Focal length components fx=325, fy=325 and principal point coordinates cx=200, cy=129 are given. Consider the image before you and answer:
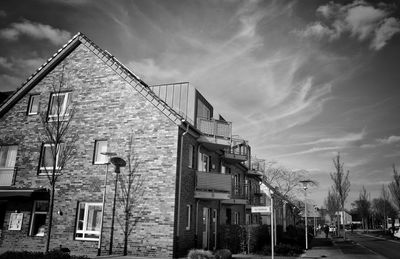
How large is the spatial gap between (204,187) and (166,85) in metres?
7.02

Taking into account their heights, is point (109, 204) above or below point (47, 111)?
below

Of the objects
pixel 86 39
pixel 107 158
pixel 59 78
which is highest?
pixel 86 39

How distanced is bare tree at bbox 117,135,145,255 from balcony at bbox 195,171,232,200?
10.7ft

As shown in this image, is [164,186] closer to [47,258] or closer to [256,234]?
[47,258]

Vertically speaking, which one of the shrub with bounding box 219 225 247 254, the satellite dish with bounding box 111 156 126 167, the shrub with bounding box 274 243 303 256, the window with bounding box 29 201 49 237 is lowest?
the shrub with bounding box 274 243 303 256

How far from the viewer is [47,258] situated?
1119cm

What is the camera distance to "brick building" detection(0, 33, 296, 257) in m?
14.7

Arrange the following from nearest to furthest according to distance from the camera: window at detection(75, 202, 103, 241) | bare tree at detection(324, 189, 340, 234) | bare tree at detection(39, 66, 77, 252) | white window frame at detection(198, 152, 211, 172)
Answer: window at detection(75, 202, 103, 241) → bare tree at detection(39, 66, 77, 252) → white window frame at detection(198, 152, 211, 172) → bare tree at detection(324, 189, 340, 234)

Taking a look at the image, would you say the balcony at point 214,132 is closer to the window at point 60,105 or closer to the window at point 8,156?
the window at point 60,105

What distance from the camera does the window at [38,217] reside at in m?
16.1

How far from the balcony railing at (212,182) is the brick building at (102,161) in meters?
0.05

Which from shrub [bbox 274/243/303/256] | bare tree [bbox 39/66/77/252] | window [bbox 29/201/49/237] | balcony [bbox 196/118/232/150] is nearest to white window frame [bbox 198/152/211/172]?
balcony [bbox 196/118/232/150]

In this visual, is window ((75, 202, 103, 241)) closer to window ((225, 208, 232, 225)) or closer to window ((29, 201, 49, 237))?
window ((29, 201, 49, 237))

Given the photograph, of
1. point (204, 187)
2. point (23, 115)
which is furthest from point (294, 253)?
point (23, 115)
